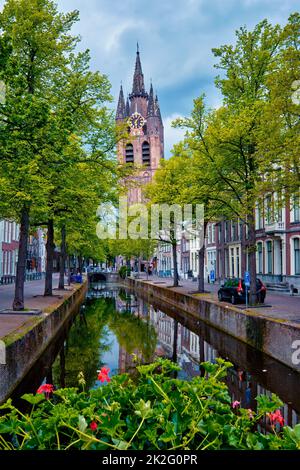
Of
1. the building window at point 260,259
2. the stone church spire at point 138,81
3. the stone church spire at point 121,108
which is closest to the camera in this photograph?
the building window at point 260,259

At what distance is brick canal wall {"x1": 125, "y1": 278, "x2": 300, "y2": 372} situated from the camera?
1279 centimetres

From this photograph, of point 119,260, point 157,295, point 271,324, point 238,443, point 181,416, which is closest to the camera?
point 238,443

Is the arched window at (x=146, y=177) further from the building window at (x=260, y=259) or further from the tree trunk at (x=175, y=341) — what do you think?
the tree trunk at (x=175, y=341)

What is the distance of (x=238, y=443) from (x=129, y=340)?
18.1 metres

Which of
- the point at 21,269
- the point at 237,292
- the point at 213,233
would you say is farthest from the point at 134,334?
the point at 213,233

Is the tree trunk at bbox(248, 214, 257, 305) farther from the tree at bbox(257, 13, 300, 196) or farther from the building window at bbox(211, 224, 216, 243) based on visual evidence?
the building window at bbox(211, 224, 216, 243)

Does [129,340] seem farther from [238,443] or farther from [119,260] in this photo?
[119,260]

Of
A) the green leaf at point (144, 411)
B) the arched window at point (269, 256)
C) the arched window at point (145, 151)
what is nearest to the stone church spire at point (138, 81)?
the arched window at point (145, 151)

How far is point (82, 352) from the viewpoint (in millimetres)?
16984

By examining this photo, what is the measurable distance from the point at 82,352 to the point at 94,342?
2.50 meters

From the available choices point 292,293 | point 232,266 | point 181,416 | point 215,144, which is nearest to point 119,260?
point 232,266

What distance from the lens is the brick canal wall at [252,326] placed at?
12.8 m

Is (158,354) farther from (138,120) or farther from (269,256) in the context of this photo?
(138,120)

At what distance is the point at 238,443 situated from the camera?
2607 mm
